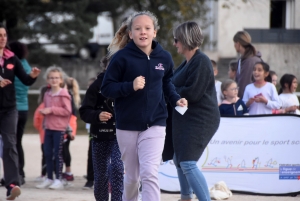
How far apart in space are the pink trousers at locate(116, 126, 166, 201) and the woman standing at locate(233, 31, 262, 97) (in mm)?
3684

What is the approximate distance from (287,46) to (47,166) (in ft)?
65.5

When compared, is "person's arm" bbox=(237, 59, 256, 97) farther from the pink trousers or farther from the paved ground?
the pink trousers

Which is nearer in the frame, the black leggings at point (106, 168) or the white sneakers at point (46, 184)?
A: the black leggings at point (106, 168)

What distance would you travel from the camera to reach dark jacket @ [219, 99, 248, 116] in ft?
27.1

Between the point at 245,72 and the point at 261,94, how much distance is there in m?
0.64

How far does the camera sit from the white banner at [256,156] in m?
7.83

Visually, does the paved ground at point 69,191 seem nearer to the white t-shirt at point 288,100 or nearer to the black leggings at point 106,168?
the black leggings at point 106,168

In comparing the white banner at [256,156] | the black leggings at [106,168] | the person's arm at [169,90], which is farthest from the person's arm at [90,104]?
the white banner at [256,156]

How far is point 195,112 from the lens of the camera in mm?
6160

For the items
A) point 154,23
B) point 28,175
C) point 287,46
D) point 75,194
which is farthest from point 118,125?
point 287,46

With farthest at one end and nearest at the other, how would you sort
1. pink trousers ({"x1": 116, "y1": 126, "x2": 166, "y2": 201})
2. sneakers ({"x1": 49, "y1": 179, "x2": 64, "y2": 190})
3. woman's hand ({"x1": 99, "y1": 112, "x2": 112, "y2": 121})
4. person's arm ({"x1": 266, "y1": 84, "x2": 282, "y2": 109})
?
sneakers ({"x1": 49, "y1": 179, "x2": 64, "y2": 190})
person's arm ({"x1": 266, "y1": 84, "x2": 282, "y2": 109})
woman's hand ({"x1": 99, "y1": 112, "x2": 112, "y2": 121})
pink trousers ({"x1": 116, "y1": 126, "x2": 166, "y2": 201})

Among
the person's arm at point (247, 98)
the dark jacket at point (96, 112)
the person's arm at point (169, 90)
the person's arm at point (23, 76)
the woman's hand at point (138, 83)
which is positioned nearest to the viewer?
the woman's hand at point (138, 83)

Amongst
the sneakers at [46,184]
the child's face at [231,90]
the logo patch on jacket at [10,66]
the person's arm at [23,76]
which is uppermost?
the logo patch on jacket at [10,66]

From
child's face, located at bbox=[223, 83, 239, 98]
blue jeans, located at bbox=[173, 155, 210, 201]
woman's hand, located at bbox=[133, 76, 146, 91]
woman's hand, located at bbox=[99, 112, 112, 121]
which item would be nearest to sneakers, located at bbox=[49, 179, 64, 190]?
child's face, located at bbox=[223, 83, 239, 98]
